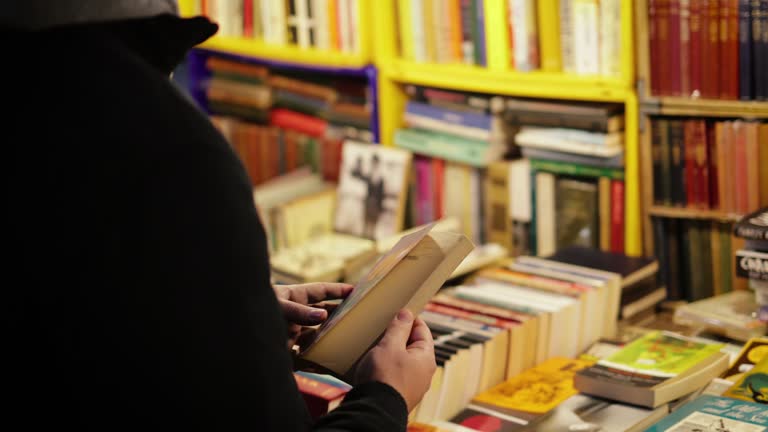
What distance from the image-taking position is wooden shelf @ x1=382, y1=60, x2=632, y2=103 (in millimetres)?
2537

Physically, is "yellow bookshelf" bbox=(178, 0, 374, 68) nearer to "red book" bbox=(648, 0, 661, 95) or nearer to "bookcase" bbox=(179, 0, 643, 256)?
"bookcase" bbox=(179, 0, 643, 256)

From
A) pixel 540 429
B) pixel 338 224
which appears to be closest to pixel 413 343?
pixel 540 429

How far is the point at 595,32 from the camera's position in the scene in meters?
2.54

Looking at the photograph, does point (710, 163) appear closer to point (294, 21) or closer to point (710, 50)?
point (710, 50)

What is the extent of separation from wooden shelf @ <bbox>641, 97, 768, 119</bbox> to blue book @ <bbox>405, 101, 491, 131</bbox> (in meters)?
0.57

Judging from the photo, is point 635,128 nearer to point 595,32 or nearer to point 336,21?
point 595,32

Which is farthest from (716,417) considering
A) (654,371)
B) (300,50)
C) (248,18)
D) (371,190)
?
(248,18)

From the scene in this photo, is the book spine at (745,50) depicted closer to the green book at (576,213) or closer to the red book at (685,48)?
the red book at (685,48)

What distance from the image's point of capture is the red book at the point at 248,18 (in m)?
3.57

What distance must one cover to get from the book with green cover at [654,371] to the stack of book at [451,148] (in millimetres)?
1065

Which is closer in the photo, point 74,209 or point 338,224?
point 74,209

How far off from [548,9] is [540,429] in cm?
135

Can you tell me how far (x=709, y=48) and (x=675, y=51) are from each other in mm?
84

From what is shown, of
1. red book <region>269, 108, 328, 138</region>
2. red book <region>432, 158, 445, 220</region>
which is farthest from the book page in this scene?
red book <region>269, 108, 328, 138</region>
